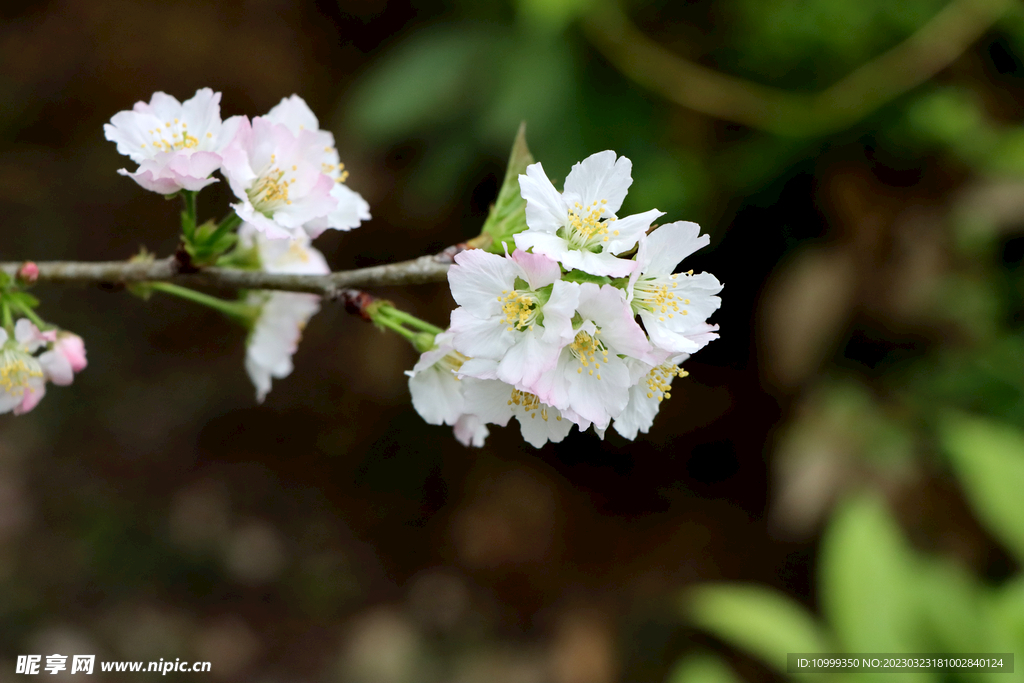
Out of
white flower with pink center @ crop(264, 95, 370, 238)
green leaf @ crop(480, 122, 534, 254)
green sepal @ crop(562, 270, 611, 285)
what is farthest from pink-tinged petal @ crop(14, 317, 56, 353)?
green sepal @ crop(562, 270, 611, 285)

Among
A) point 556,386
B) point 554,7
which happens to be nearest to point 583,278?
point 556,386

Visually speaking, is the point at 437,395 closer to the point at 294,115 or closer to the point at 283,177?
the point at 283,177

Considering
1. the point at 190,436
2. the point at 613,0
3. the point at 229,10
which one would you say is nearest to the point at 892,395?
the point at 613,0

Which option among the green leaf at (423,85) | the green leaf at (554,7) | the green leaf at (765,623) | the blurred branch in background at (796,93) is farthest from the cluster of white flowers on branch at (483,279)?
the blurred branch in background at (796,93)

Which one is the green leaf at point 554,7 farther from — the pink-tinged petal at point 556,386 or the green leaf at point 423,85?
the pink-tinged petal at point 556,386

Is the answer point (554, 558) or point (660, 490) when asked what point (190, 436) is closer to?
point (554, 558)

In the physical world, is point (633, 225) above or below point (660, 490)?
above
